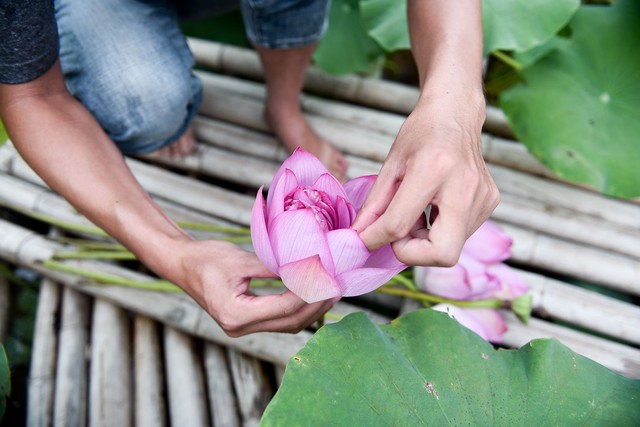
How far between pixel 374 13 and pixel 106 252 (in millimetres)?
676

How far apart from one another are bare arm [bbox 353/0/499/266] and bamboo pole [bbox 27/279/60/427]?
69cm

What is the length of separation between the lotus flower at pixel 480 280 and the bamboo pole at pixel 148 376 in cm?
46

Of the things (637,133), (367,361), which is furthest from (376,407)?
(637,133)

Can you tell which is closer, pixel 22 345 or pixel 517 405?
pixel 517 405

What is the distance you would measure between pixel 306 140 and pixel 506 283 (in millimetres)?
500

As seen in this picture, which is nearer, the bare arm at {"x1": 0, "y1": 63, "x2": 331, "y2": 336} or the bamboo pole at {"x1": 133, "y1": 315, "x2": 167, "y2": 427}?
the bare arm at {"x1": 0, "y1": 63, "x2": 331, "y2": 336}

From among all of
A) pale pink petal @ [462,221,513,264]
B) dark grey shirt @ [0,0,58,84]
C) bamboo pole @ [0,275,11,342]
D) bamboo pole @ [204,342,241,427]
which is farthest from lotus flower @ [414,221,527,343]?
bamboo pole @ [0,275,11,342]

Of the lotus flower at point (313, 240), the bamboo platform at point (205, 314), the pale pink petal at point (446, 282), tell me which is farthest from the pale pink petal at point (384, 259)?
the bamboo platform at point (205, 314)

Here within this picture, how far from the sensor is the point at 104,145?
0.70m

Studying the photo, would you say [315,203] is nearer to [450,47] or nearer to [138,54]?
[450,47]

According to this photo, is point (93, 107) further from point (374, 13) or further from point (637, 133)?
point (637, 133)

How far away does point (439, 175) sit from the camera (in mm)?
459

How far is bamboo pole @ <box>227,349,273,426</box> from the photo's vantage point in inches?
33.6

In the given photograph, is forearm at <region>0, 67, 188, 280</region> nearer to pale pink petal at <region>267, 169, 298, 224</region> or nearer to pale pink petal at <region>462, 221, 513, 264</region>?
pale pink petal at <region>267, 169, 298, 224</region>
